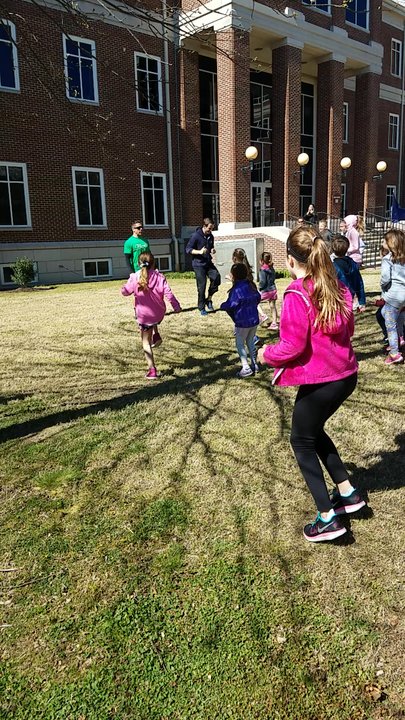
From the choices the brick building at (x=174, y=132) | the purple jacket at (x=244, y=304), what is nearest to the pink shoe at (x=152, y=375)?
the purple jacket at (x=244, y=304)

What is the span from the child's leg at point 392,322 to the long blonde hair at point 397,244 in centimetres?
64

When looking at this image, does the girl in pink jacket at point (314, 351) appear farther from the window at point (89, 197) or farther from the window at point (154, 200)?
the window at point (154, 200)

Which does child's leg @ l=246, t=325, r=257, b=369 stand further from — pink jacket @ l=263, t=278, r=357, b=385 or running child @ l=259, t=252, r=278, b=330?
pink jacket @ l=263, t=278, r=357, b=385

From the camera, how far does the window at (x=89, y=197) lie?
62.3 feet

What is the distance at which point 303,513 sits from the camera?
346 cm

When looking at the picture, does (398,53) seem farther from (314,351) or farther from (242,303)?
(314,351)

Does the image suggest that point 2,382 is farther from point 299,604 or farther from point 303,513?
point 299,604

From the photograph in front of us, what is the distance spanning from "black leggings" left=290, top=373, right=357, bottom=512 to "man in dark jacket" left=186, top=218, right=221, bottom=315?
23.6 feet

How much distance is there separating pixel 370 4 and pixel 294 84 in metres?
7.88

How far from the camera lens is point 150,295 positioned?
627cm

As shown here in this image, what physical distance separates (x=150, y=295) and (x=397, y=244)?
2913 millimetres

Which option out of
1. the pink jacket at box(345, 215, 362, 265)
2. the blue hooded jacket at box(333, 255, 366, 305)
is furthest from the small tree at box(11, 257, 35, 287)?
the blue hooded jacket at box(333, 255, 366, 305)

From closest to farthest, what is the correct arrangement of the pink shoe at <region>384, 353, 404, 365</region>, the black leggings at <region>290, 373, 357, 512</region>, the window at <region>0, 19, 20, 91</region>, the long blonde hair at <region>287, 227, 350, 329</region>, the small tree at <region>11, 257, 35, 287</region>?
1. the long blonde hair at <region>287, 227, 350, 329</region>
2. the black leggings at <region>290, 373, 357, 512</region>
3. the pink shoe at <region>384, 353, 404, 365</region>
4. the small tree at <region>11, 257, 35, 287</region>
5. the window at <region>0, 19, 20, 91</region>

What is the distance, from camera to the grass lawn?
219 cm
